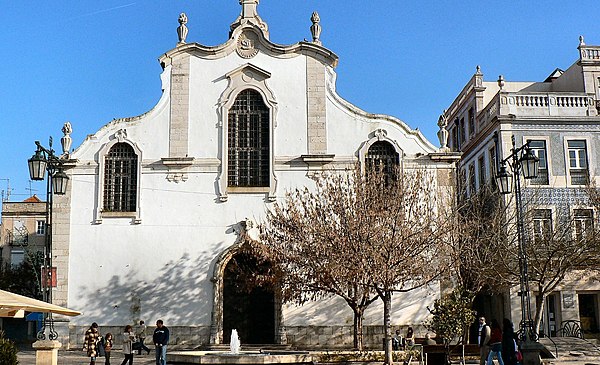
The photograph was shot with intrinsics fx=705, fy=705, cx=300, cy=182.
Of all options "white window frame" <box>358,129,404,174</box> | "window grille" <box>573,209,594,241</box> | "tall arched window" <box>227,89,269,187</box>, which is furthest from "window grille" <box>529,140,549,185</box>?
"tall arched window" <box>227,89,269,187</box>

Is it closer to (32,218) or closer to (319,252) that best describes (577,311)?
(319,252)

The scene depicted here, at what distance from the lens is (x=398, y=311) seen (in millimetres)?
26266

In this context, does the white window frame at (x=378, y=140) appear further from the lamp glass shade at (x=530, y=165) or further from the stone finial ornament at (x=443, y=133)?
the lamp glass shade at (x=530, y=165)

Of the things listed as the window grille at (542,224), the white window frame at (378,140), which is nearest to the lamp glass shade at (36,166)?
the white window frame at (378,140)

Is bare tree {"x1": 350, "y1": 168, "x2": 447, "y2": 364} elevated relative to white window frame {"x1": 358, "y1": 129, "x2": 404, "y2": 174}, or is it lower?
lower

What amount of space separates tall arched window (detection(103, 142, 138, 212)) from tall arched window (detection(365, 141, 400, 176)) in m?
9.10

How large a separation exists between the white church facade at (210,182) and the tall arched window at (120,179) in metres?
0.04

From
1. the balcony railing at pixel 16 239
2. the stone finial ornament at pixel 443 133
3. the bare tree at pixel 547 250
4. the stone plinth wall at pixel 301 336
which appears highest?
the stone finial ornament at pixel 443 133

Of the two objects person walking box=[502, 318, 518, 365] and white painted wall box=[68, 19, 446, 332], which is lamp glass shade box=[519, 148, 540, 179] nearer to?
person walking box=[502, 318, 518, 365]

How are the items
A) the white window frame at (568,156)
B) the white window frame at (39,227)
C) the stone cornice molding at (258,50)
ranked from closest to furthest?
the stone cornice molding at (258,50) < the white window frame at (568,156) < the white window frame at (39,227)

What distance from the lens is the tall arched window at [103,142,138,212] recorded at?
2705 centimetres

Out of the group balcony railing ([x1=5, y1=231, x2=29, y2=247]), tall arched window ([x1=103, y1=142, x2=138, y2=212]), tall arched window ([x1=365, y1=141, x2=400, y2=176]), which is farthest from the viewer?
balcony railing ([x1=5, y1=231, x2=29, y2=247])

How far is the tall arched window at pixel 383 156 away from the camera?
27.2 meters

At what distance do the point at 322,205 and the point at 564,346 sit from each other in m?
9.93
